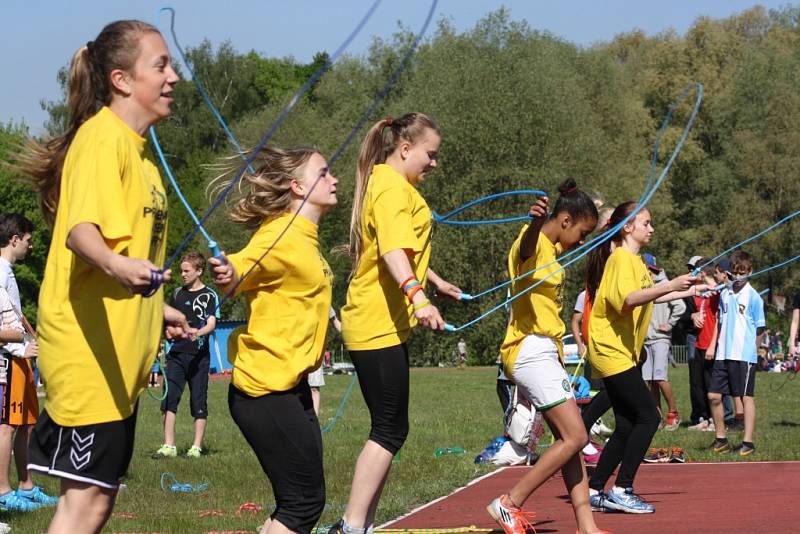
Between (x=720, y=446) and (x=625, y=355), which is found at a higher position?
(x=625, y=355)

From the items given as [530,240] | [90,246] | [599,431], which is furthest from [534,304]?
[599,431]

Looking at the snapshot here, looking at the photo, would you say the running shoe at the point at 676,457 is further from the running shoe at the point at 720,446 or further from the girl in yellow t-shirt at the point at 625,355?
the girl in yellow t-shirt at the point at 625,355

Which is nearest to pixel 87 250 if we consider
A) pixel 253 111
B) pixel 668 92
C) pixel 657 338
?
pixel 657 338

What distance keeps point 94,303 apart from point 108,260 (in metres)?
0.36

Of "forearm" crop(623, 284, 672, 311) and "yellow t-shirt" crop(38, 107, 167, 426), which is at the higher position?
"yellow t-shirt" crop(38, 107, 167, 426)

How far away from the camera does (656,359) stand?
48.3 ft

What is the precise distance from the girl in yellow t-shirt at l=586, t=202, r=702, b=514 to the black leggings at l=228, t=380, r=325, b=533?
3245 millimetres

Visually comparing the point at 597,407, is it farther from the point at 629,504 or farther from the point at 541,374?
the point at 541,374

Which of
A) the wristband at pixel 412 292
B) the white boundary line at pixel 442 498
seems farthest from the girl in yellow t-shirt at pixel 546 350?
the wristband at pixel 412 292

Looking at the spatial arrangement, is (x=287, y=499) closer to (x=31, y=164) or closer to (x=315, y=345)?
(x=315, y=345)

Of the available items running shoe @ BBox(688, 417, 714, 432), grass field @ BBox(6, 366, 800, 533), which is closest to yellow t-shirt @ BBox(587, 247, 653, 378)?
grass field @ BBox(6, 366, 800, 533)

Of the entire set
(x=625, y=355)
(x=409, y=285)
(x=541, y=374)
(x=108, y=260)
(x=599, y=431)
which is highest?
(x=108, y=260)

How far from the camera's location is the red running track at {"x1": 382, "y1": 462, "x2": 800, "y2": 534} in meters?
7.41

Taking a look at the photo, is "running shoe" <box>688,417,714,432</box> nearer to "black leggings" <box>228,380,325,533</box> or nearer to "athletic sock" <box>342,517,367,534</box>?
"athletic sock" <box>342,517,367,534</box>
